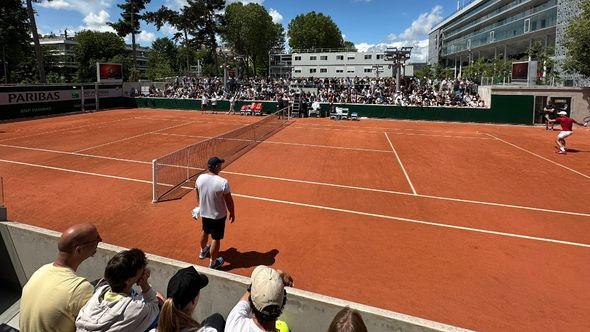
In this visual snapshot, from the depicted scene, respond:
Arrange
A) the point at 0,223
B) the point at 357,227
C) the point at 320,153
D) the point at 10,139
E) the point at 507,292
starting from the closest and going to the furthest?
the point at 0,223
the point at 507,292
the point at 357,227
the point at 320,153
the point at 10,139

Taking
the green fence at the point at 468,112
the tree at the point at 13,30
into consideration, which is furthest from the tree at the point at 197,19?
the green fence at the point at 468,112

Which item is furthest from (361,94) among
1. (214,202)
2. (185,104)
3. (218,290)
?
Result: (218,290)

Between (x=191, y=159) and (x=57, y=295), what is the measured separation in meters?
12.6

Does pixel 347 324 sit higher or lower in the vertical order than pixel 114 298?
higher

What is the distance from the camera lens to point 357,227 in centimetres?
959

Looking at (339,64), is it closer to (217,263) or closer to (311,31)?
(311,31)

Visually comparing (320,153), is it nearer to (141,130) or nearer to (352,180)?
(352,180)

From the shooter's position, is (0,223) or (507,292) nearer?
(0,223)

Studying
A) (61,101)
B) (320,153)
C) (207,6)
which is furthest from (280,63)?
(320,153)

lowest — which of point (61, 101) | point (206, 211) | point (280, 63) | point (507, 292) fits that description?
point (507, 292)

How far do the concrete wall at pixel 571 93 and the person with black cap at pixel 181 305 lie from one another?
3459cm

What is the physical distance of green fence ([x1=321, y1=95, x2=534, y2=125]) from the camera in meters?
32.0

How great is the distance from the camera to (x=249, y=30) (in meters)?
90.6

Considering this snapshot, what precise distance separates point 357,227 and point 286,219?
1781 mm
